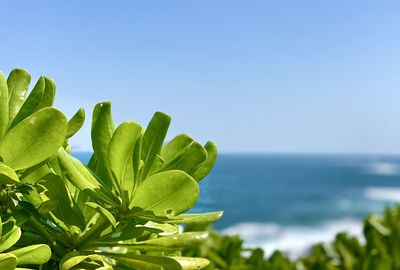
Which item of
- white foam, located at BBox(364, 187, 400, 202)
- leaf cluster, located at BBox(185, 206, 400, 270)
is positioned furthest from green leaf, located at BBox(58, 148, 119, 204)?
white foam, located at BBox(364, 187, 400, 202)

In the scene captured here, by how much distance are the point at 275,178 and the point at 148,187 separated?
140 feet

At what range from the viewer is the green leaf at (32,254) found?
0.46 meters

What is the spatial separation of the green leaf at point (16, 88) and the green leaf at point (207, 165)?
0.61ft

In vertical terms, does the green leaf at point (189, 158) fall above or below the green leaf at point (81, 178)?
above

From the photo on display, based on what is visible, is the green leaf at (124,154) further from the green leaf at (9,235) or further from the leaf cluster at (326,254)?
the leaf cluster at (326,254)

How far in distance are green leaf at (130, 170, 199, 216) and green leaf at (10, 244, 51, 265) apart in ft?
0.32

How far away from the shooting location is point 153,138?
0.54 metres

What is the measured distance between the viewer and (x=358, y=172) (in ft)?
156

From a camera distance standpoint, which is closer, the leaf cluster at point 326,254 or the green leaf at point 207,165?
the green leaf at point 207,165

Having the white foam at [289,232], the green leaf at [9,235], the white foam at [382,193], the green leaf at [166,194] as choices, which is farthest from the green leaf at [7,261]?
the white foam at [382,193]

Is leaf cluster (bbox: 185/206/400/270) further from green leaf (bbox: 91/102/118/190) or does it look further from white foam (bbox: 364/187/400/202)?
white foam (bbox: 364/187/400/202)

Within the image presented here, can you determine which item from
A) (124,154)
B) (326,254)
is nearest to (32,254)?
(124,154)

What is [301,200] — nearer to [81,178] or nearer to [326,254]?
Result: [326,254]

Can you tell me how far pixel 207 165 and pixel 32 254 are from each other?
210 mm
